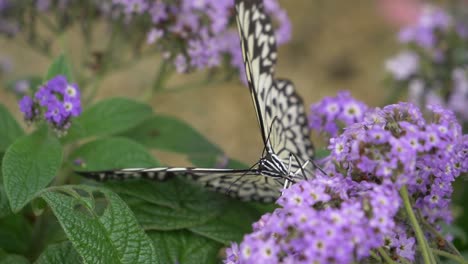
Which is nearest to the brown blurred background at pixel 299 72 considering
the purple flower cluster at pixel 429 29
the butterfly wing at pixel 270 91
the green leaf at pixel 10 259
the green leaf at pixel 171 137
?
the purple flower cluster at pixel 429 29

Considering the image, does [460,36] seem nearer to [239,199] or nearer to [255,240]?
[239,199]

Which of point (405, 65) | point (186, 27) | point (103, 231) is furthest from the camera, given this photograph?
point (405, 65)

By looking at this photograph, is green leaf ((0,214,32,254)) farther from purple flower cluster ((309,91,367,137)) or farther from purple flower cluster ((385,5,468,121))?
purple flower cluster ((385,5,468,121))

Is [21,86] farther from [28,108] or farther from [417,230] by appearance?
[417,230]

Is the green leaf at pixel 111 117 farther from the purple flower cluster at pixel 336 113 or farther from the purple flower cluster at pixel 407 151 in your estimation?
the purple flower cluster at pixel 407 151

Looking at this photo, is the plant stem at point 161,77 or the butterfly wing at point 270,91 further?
the plant stem at point 161,77

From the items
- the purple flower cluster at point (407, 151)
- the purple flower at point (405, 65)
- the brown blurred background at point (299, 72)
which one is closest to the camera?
the purple flower cluster at point (407, 151)

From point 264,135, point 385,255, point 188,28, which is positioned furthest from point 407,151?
point 188,28

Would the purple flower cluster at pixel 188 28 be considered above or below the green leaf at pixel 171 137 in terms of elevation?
above
